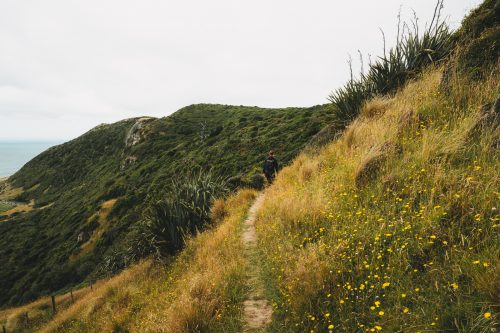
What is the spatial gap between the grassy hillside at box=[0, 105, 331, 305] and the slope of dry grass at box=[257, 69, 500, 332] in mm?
8763

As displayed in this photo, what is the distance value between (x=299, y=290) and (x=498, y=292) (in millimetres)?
1985

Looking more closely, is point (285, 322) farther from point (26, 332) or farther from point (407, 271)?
point (26, 332)

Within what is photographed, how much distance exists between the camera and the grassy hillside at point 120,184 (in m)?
32.6

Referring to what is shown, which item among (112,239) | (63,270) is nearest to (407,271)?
(112,239)

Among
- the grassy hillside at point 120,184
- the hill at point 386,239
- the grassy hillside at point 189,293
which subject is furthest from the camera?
the grassy hillside at point 120,184

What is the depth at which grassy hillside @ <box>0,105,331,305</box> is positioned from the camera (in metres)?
32.6

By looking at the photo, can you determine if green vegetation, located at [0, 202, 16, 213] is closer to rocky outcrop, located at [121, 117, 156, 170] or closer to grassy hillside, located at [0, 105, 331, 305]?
grassy hillside, located at [0, 105, 331, 305]

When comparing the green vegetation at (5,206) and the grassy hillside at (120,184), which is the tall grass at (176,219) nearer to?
the grassy hillside at (120,184)

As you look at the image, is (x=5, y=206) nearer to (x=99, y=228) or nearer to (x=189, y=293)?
(x=99, y=228)

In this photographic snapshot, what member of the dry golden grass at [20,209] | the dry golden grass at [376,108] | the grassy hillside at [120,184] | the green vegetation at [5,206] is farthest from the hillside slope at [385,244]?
the green vegetation at [5,206]

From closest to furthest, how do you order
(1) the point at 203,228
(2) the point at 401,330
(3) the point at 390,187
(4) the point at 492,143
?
(2) the point at 401,330, (4) the point at 492,143, (3) the point at 390,187, (1) the point at 203,228

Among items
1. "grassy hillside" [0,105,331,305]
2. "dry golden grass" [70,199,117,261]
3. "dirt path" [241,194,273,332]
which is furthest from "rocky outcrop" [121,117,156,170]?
"dirt path" [241,194,273,332]

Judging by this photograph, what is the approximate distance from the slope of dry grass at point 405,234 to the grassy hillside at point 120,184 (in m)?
8.76

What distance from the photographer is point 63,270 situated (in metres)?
35.8
